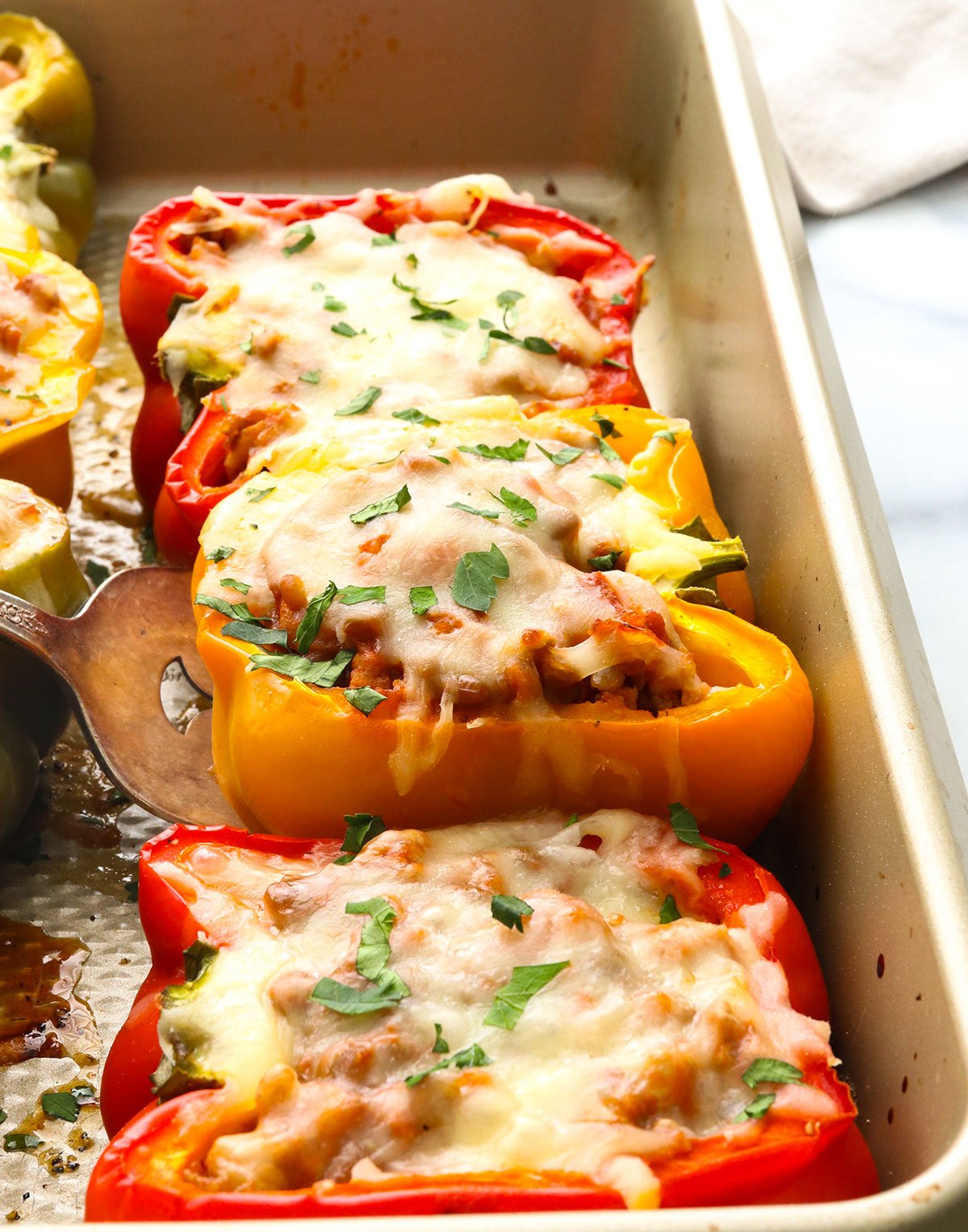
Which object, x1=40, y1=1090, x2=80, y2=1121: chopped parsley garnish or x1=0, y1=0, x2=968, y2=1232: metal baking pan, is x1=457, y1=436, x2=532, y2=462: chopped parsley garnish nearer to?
x1=0, y1=0, x2=968, y2=1232: metal baking pan

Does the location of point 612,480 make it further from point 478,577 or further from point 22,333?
point 22,333

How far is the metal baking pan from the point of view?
1.60 meters

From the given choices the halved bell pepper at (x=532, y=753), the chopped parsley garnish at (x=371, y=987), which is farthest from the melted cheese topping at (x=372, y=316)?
the chopped parsley garnish at (x=371, y=987)

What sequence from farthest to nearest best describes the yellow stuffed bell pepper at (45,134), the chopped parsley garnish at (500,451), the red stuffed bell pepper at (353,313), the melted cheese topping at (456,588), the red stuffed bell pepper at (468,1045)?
the yellow stuffed bell pepper at (45,134), the red stuffed bell pepper at (353,313), the chopped parsley garnish at (500,451), the melted cheese topping at (456,588), the red stuffed bell pepper at (468,1045)

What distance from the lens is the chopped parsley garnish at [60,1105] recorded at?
1906mm

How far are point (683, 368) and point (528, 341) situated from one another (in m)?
0.59

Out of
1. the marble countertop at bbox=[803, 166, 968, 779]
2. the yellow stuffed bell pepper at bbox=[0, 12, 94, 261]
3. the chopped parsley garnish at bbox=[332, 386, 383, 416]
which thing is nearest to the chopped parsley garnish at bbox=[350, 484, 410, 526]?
the chopped parsley garnish at bbox=[332, 386, 383, 416]

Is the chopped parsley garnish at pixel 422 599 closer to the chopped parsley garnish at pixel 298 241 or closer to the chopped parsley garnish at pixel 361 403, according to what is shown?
the chopped parsley garnish at pixel 361 403

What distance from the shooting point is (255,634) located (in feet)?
6.37

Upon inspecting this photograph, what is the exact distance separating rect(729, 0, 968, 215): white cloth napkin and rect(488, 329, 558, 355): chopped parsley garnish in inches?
54.2

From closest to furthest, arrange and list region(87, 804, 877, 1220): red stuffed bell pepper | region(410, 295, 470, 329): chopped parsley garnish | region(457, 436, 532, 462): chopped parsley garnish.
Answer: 1. region(87, 804, 877, 1220): red stuffed bell pepper
2. region(457, 436, 532, 462): chopped parsley garnish
3. region(410, 295, 470, 329): chopped parsley garnish

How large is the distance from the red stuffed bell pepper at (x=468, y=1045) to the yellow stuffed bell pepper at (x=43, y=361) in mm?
986

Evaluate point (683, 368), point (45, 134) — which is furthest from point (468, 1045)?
point (45, 134)

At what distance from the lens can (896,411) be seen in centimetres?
303
